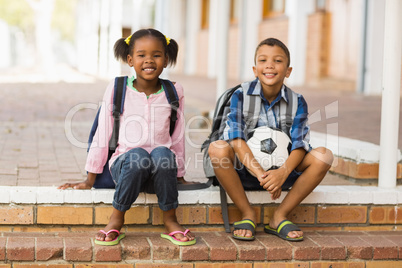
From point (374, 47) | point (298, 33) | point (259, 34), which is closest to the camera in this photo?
point (374, 47)

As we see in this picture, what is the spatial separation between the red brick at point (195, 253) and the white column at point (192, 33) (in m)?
19.3

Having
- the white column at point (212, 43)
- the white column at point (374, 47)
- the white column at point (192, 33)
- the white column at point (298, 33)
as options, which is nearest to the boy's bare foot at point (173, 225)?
the white column at point (374, 47)

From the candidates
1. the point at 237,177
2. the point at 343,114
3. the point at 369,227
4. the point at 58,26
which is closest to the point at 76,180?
the point at 237,177

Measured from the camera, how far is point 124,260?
300 centimetres

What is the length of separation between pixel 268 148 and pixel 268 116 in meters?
0.20

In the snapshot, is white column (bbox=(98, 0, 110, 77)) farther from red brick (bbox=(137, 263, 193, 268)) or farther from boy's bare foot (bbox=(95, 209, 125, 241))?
red brick (bbox=(137, 263, 193, 268))

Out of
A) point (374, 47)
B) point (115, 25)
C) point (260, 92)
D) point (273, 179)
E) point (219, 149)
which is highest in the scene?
point (115, 25)

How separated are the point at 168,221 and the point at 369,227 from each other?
3.92 ft

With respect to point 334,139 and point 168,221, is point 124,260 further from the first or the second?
point 334,139

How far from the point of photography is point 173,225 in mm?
3146

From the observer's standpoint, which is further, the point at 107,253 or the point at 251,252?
the point at 251,252

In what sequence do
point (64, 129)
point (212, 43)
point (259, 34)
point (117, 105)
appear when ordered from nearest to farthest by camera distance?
point (117, 105) → point (64, 129) → point (259, 34) → point (212, 43)

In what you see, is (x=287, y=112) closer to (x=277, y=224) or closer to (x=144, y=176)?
(x=277, y=224)

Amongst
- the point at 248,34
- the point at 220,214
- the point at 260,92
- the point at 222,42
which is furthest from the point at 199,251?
the point at 248,34
